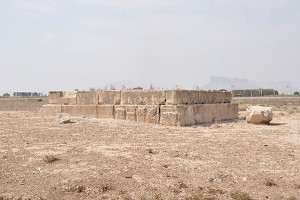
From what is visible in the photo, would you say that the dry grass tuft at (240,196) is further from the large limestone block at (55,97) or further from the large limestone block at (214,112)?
the large limestone block at (55,97)

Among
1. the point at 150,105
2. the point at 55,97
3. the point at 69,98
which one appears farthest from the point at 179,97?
the point at 55,97

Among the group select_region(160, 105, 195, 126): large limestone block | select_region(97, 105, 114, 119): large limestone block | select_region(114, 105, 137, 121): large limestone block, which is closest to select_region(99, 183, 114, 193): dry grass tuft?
select_region(160, 105, 195, 126): large limestone block

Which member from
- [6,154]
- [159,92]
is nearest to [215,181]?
[6,154]

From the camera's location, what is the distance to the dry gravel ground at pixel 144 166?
689 centimetres

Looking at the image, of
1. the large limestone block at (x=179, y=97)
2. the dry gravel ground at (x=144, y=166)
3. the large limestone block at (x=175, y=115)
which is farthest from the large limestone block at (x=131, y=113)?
the dry gravel ground at (x=144, y=166)

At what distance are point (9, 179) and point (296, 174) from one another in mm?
5363

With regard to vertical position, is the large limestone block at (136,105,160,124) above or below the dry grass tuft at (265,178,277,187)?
above

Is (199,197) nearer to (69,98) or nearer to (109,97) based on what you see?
(109,97)

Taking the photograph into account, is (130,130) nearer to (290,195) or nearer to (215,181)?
(215,181)

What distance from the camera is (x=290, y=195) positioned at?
702 centimetres

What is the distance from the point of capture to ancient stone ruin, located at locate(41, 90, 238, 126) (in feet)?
49.2

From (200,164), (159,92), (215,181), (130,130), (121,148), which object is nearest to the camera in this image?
(215,181)

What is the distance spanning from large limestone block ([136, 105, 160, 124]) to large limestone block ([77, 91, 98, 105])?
8.51ft

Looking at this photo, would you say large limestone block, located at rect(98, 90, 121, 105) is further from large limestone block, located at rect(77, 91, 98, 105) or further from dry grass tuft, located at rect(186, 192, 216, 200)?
dry grass tuft, located at rect(186, 192, 216, 200)
